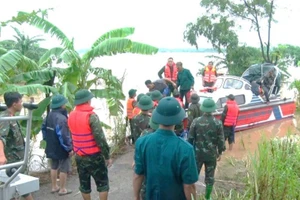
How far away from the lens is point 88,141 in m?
5.39

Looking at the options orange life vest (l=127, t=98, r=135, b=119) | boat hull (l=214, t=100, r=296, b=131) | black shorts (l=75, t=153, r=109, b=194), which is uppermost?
orange life vest (l=127, t=98, r=135, b=119)

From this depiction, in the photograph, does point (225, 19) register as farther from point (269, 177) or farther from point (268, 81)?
point (269, 177)

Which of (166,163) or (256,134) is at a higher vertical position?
(166,163)

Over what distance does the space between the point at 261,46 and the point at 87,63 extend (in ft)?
42.0

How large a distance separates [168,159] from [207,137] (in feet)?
8.65

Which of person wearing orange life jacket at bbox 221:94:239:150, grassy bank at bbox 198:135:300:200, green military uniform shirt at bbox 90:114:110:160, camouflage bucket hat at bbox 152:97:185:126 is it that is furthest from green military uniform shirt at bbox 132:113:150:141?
person wearing orange life jacket at bbox 221:94:239:150

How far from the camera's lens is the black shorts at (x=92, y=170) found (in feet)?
17.9

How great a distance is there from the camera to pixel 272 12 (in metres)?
18.9

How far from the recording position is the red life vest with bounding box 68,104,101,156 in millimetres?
5332

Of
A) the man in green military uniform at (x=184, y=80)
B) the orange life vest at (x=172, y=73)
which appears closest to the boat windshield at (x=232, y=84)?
the man in green military uniform at (x=184, y=80)

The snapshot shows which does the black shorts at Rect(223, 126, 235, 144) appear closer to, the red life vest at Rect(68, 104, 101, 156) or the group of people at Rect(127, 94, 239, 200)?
the red life vest at Rect(68, 104, 101, 156)

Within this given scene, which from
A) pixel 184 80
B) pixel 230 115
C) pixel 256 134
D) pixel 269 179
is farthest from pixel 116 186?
pixel 256 134

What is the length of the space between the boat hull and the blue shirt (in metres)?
8.17

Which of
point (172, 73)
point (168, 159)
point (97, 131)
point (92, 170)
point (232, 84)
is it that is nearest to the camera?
point (168, 159)
